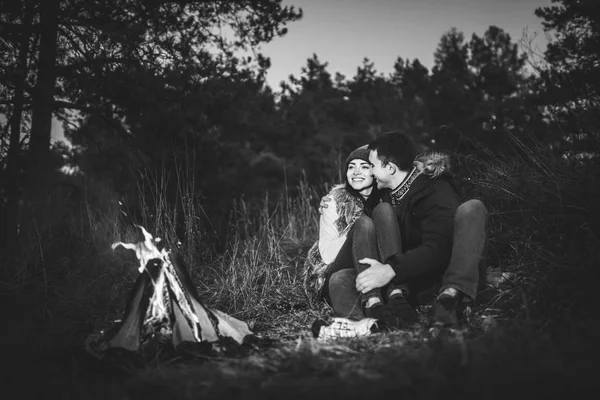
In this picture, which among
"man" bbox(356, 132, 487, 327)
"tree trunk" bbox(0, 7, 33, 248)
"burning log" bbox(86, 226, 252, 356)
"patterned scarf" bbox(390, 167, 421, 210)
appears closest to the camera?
"burning log" bbox(86, 226, 252, 356)

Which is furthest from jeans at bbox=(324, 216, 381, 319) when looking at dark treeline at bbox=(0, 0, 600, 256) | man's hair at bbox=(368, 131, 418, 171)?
dark treeline at bbox=(0, 0, 600, 256)

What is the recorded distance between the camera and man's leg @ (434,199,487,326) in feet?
8.46

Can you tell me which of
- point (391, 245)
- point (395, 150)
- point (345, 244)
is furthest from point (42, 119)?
Answer: point (391, 245)

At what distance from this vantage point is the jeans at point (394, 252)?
8.64 feet

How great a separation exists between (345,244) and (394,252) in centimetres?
35

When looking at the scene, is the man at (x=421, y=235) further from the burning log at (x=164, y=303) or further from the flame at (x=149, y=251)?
the flame at (x=149, y=251)

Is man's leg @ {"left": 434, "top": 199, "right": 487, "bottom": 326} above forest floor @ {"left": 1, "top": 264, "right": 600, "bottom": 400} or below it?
above

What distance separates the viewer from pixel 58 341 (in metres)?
2.55

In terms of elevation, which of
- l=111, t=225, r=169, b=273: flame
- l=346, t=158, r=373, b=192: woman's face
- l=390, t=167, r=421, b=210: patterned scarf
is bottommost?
l=111, t=225, r=169, b=273: flame

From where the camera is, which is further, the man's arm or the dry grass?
the man's arm

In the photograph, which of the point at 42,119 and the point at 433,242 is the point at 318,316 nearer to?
the point at 433,242

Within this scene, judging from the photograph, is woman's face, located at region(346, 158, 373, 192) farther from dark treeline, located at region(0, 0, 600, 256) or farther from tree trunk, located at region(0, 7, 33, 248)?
tree trunk, located at region(0, 7, 33, 248)

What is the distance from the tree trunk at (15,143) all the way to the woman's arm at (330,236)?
4.14 m

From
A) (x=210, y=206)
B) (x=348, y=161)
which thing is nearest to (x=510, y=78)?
(x=210, y=206)
